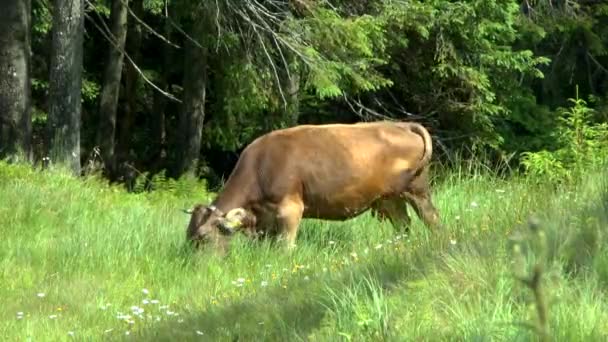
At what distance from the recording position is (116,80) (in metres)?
22.6

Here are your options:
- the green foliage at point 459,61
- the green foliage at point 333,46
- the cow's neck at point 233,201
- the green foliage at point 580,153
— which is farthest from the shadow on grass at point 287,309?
the green foliage at point 459,61

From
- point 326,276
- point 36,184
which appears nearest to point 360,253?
point 326,276

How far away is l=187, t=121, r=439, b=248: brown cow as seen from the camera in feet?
33.6

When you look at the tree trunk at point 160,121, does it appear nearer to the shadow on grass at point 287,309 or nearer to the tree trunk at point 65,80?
the tree trunk at point 65,80

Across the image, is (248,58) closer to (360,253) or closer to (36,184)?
(36,184)

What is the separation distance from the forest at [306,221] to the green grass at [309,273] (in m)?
0.02

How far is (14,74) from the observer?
639 inches

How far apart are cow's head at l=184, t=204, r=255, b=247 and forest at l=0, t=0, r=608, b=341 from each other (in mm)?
187

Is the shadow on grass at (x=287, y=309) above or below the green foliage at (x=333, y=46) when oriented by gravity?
below

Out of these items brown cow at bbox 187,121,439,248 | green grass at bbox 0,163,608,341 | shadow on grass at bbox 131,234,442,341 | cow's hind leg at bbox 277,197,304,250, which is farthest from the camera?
brown cow at bbox 187,121,439,248

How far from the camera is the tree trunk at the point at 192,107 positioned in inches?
832

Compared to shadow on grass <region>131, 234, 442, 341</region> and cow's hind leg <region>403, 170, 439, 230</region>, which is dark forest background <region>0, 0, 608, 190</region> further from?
shadow on grass <region>131, 234, 442, 341</region>

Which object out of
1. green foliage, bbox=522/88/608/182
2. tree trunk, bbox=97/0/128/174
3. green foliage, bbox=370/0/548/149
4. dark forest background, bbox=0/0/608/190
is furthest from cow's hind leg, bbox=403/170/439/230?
tree trunk, bbox=97/0/128/174

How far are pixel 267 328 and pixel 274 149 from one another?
4870 mm
